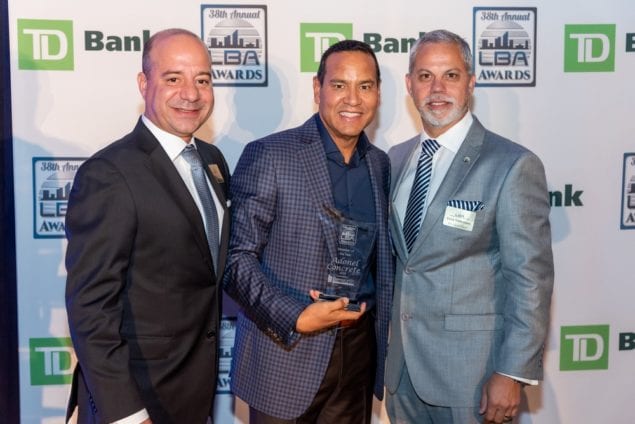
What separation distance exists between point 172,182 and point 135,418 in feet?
2.47

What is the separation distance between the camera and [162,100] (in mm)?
2352

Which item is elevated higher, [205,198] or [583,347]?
[205,198]

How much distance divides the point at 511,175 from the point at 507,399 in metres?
0.82

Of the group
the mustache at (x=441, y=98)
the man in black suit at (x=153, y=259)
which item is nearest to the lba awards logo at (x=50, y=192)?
the man in black suit at (x=153, y=259)

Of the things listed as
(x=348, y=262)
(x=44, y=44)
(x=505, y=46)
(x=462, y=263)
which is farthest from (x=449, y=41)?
(x=44, y=44)

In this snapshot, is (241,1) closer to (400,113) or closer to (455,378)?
(400,113)

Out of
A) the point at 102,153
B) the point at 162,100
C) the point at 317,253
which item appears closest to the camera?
→ the point at 102,153

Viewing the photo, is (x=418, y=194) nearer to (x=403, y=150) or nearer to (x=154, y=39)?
(x=403, y=150)

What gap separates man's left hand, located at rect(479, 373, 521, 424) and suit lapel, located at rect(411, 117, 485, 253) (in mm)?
577

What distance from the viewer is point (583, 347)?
4.01m

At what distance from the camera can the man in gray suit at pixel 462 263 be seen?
2.46 meters

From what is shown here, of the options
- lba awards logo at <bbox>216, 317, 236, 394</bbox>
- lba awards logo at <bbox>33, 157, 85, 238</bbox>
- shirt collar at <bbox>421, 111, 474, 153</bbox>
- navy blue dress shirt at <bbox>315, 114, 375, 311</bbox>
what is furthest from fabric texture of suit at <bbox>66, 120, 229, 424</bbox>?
lba awards logo at <bbox>33, 157, 85, 238</bbox>

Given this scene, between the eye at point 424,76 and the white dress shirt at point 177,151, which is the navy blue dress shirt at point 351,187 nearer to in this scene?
the eye at point 424,76

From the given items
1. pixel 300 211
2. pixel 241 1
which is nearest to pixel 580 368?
pixel 300 211
